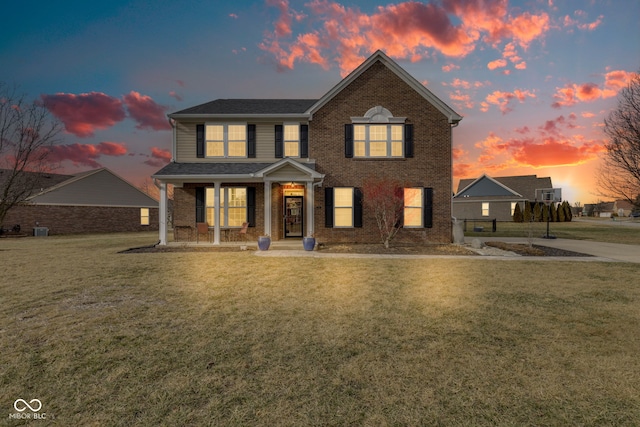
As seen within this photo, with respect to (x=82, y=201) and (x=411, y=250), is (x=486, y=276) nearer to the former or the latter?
(x=411, y=250)

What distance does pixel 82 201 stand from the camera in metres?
28.8

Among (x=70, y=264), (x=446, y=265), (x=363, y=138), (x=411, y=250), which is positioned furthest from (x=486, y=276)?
(x=70, y=264)

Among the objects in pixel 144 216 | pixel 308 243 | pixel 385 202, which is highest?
pixel 385 202

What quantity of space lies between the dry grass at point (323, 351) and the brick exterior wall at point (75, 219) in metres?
25.3

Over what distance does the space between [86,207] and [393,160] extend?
Answer: 29.2 m

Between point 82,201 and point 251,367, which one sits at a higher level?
point 82,201

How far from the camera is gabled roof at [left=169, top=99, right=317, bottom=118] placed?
51.5ft

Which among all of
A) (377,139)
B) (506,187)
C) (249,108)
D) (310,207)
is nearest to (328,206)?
(310,207)

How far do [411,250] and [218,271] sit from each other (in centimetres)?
807

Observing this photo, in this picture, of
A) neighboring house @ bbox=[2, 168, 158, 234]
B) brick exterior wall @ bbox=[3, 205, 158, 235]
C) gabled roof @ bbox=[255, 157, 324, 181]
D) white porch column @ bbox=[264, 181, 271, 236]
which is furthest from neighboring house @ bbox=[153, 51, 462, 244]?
brick exterior wall @ bbox=[3, 205, 158, 235]

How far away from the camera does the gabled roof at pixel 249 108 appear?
15.7 meters

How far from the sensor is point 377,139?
1574 centimetres

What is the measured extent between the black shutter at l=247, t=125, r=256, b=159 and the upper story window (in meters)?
4.88

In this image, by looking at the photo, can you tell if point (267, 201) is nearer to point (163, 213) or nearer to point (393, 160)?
point (163, 213)
